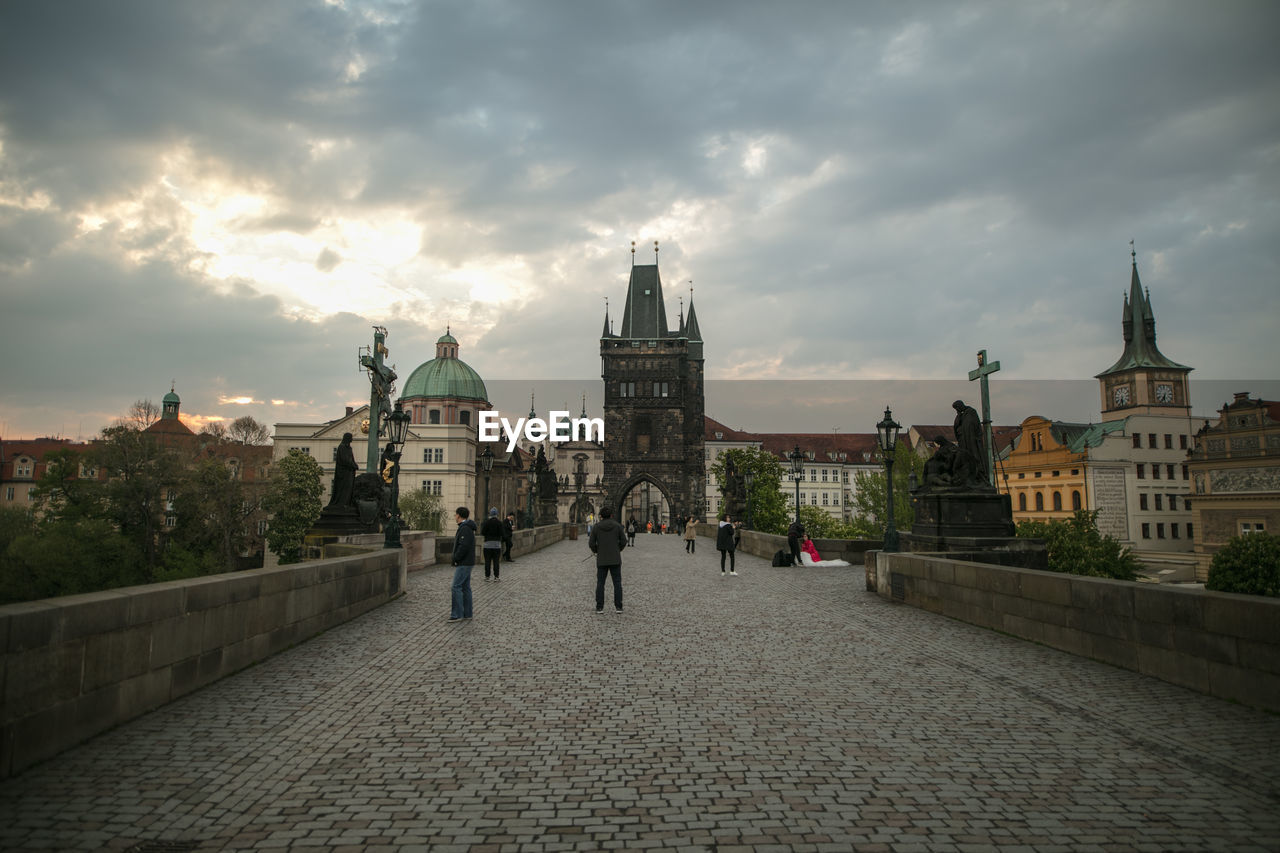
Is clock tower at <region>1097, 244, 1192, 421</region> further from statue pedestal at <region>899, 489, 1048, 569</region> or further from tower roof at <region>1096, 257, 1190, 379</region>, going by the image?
statue pedestal at <region>899, 489, 1048, 569</region>

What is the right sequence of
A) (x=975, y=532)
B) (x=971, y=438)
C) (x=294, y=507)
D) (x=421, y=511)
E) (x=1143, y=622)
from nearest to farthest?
1. (x=1143, y=622)
2. (x=975, y=532)
3. (x=971, y=438)
4. (x=294, y=507)
5. (x=421, y=511)

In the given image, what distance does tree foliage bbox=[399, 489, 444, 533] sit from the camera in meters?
66.4

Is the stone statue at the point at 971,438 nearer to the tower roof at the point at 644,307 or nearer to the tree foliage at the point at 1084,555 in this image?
the tree foliage at the point at 1084,555

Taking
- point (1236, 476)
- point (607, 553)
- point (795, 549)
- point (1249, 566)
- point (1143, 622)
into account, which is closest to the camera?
point (1143, 622)

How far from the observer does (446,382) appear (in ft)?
310

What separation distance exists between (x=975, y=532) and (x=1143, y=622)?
22.7 feet

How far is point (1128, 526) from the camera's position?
6450 centimetres

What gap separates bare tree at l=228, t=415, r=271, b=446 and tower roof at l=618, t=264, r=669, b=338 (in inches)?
1574

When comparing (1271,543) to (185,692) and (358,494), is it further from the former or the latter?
(358,494)

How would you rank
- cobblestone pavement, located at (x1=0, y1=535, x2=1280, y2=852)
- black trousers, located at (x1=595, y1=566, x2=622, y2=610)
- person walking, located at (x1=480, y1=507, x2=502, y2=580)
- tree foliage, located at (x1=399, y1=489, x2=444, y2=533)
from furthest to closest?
1. tree foliage, located at (x1=399, y1=489, x2=444, y2=533)
2. person walking, located at (x1=480, y1=507, x2=502, y2=580)
3. black trousers, located at (x1=595, y1=566, x2=622, y2=610)
4. cobblestone pavement, located at (x1=0, y1=535, x2=1280, y2=852)

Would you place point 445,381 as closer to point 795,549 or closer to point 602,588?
point 795,549

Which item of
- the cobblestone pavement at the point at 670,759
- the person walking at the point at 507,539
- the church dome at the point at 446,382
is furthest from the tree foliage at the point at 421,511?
the cobblestone pavement at the point at 670,759

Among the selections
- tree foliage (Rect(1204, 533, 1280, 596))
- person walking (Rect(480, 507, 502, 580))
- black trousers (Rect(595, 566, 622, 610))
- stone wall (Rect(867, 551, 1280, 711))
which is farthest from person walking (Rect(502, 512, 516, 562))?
tree foliage (Rect(1204, 533, 1280, 596))

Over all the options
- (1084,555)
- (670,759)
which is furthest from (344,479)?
(1084,555)
